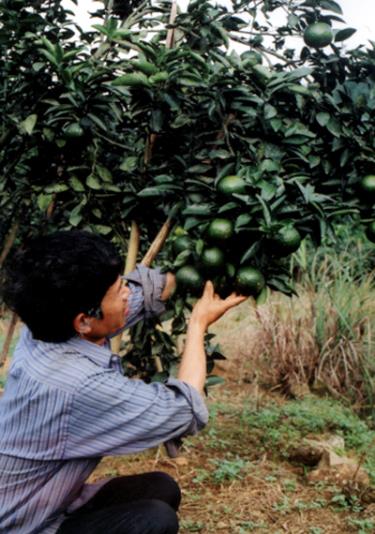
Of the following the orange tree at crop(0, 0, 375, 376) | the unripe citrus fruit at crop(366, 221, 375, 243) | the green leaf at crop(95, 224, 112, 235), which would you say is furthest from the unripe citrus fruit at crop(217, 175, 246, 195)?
the green leaf at crop(95, 224, 112, 235)

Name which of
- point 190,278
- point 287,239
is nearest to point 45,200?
point 190,278

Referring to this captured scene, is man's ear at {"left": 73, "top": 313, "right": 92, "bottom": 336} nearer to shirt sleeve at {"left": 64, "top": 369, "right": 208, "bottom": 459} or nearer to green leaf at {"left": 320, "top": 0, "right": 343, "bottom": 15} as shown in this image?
shirt sleeve at {"left": 64, "top": 369, "right": 208, "bottom": 459}

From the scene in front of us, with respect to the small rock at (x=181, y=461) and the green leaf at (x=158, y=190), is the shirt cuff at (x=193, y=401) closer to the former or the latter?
the green leaf at (x=158, y=190)

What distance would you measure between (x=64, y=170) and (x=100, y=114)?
276mm

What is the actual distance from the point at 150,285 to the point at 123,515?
28.9 inches

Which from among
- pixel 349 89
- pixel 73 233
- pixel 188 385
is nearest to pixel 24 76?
pixel 73 233

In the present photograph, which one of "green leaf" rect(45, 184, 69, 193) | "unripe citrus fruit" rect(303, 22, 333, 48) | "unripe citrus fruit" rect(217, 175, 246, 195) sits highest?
"unripe citrus fruit" rect(303, 22, 333, 48)

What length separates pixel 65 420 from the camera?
163 centimetres

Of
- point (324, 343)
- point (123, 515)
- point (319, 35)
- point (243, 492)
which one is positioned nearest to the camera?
point (123, 515)

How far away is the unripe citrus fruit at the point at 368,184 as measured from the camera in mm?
2078

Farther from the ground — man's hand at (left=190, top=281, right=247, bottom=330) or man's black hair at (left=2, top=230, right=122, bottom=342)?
man's black hair at (left=2, top=230, right=122, bottom=342)

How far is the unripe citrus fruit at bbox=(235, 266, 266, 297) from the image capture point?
76.0 inches

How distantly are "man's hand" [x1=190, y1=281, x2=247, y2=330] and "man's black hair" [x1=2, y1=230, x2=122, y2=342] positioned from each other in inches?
13.6

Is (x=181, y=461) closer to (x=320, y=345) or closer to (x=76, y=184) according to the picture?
(x=76, y=184)
